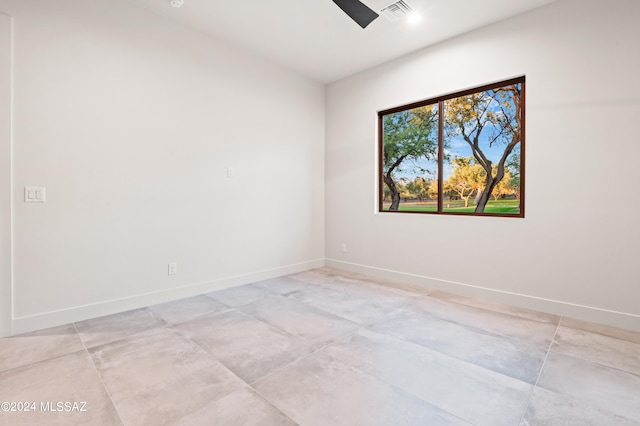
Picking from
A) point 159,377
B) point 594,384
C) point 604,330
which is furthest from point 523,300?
point 159,377

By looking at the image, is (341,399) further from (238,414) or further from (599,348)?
(599,348)

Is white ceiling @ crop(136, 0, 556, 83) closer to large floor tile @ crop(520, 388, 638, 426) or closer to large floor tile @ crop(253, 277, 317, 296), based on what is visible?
large floor tile @ crop(253, 277, 317, 296)

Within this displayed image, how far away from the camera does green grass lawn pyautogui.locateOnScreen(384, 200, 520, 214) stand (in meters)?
3.28

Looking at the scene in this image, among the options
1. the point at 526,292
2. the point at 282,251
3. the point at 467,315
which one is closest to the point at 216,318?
the point at 282,251

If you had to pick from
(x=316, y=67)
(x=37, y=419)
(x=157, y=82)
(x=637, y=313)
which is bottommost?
(x=37, y=419)

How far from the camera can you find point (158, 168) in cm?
311

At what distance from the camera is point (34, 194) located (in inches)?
96.6

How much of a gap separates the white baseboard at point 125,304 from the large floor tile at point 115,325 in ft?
0.25

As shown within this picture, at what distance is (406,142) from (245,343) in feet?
10.7

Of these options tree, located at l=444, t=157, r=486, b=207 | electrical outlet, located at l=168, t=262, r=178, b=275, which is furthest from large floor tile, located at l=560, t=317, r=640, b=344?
electrical outlet, located at l=168, t=262, r=178, b=275

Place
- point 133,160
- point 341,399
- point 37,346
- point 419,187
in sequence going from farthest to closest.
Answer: point 419,187, point 133,160, point 37,346, point 341,399

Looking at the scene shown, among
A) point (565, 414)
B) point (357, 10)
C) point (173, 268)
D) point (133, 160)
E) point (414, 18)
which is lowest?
point (565, 414)

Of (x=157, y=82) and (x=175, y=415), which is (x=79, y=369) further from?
(x=157, y=82)

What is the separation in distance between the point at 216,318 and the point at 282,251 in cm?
172
